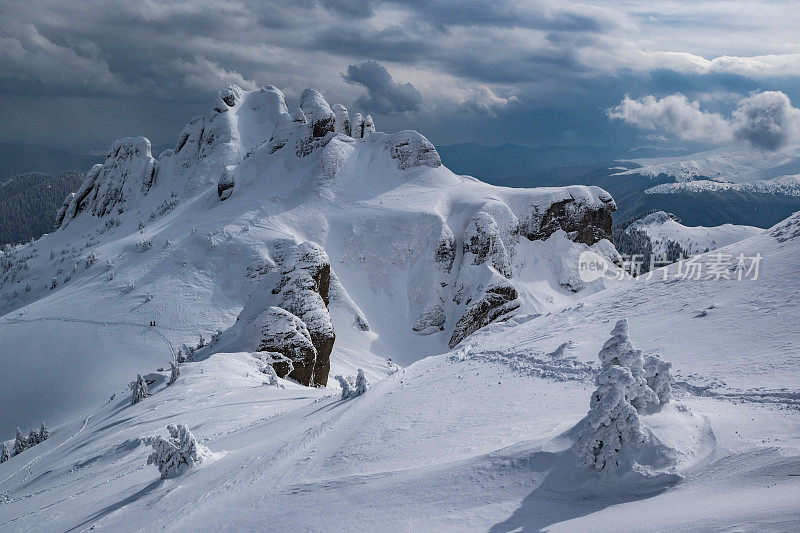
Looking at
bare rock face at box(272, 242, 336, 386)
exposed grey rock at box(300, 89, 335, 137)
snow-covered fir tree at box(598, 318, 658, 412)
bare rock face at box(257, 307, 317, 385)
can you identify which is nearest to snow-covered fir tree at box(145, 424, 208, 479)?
snow-covered fir tree at box(598, 318, 658, 412)

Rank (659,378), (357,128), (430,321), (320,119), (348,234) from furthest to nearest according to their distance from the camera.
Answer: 1. (357,128)
2. (320,119)
3. (348,234)
4. (430,321)
5. (659,378)

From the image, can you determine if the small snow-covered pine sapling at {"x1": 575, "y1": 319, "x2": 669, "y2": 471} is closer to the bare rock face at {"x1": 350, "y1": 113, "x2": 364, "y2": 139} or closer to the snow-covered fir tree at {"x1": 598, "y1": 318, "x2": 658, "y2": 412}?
the snow-covered fir tree at {"x1": 598, "y1": 318, "x2": 658, "y2": 412}

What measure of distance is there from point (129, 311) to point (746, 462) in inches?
2005

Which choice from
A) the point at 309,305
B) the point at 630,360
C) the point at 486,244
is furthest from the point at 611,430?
the point at 486,244

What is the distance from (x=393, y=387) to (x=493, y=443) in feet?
25.7

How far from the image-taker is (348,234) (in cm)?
6366

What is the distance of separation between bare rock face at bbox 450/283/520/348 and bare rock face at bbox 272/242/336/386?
1967 centimetres

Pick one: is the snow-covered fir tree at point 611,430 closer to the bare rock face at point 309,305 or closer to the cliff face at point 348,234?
the cliff face at point 348,234

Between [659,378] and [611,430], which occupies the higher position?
[659,378]

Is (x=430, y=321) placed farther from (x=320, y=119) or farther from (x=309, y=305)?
(x=320, y=119)

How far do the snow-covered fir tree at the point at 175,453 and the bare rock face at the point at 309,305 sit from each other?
20.2m

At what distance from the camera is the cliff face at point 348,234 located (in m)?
42.8

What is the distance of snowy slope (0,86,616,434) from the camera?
40.9 metres

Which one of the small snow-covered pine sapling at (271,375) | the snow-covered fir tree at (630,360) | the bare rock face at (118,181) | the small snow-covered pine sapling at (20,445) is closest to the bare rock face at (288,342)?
the small snow-covered pine sapling at (271,375)
